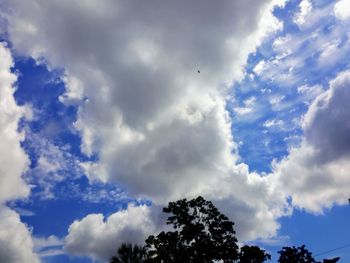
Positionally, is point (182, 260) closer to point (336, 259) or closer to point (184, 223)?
point (184, 223)

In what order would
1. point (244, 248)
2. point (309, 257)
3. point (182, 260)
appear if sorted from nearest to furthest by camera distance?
point (182, 260)
point (244, 248)
point (309, 257)

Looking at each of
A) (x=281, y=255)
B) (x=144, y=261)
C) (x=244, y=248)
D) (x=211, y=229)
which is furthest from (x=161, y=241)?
(x=281, y=255)

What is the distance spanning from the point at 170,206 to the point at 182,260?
5.43 meters

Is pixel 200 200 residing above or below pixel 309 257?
above

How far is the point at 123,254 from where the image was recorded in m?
39.7

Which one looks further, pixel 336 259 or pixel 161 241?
pixel 336 259

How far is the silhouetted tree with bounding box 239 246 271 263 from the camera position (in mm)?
41281

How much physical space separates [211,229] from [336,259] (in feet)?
62.2

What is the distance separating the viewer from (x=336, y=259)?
4700cm

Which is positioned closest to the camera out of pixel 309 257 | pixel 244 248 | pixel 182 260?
pixel 182 260

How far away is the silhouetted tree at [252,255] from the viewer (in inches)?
1625

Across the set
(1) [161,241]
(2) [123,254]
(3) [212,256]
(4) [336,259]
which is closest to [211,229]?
(3) [212,256]

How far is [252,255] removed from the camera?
4147 cm

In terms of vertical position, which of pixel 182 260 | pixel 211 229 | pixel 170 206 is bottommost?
pixel 182 260
